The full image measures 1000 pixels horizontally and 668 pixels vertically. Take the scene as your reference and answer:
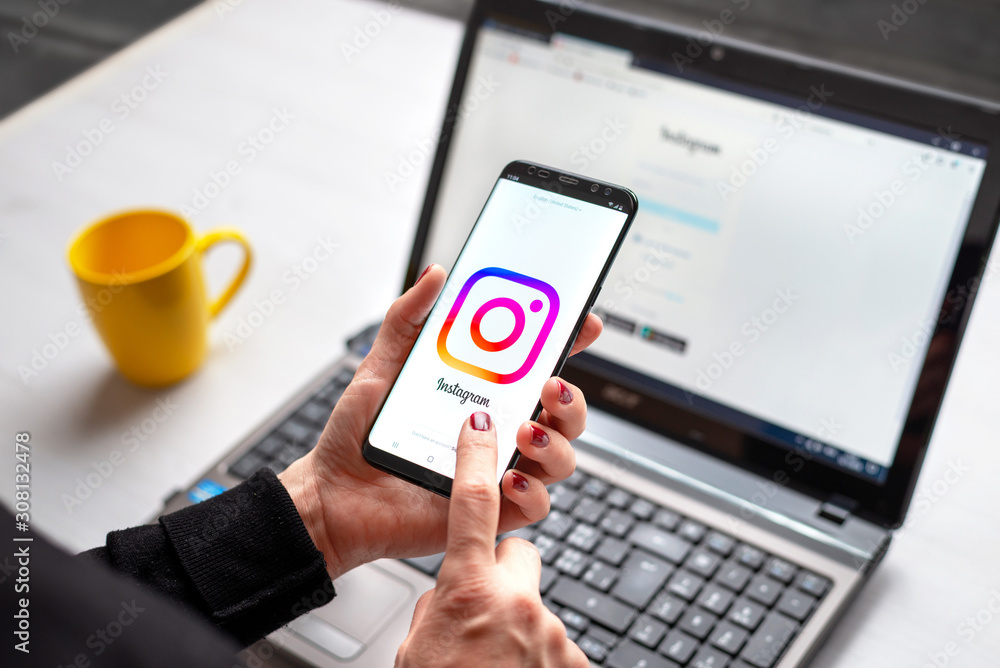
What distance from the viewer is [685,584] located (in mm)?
629

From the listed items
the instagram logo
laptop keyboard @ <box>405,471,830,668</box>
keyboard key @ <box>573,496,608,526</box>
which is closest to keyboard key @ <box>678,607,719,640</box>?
laptop keyboard @ <box>405,471,830,668</box>

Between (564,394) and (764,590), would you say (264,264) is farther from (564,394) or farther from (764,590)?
(764,590)

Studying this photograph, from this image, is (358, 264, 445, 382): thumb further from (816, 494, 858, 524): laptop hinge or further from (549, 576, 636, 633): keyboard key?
(816, 494, 858, 524): laptop hinge

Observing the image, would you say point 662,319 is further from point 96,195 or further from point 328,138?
point 96,195

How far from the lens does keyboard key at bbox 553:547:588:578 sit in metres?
0.65

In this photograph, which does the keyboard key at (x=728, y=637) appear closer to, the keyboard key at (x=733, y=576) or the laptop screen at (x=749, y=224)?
the keyboard key at (x=733, y=576)

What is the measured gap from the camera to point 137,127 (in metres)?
1.19

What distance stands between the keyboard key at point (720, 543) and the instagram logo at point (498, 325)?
0.73 ft

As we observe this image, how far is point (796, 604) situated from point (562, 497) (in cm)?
20

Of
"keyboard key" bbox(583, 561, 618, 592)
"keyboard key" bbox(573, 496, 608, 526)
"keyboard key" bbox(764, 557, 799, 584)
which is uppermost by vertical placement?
"keyboard key" bbox(764, 557, 799, 584)

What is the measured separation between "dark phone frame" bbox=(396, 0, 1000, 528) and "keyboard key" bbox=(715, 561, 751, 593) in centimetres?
10

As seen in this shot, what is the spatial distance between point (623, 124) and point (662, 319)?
0.57 ft

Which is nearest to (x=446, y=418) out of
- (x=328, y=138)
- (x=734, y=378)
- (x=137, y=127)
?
(x=734, y=378)

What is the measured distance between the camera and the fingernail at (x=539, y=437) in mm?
541
